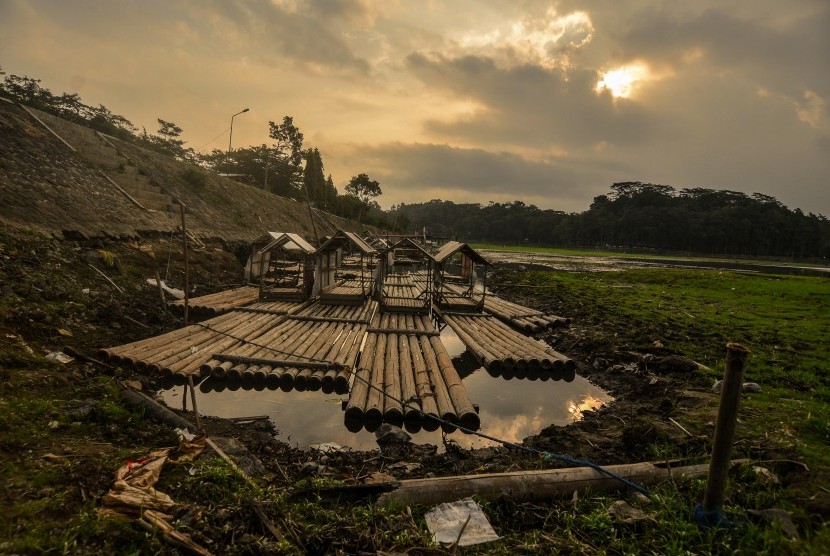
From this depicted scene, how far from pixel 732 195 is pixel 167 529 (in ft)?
583

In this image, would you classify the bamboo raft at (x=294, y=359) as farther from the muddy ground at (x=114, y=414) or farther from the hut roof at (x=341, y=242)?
the hut roof at (x=341, y=242)

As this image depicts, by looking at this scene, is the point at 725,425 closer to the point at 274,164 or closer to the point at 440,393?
the point at 440,393

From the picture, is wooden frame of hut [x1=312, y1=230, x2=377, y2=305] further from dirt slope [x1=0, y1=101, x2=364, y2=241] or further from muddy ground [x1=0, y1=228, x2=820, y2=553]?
dirt slope [x1=0, y1=101, x2=364, y2=241]

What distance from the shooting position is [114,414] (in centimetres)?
702

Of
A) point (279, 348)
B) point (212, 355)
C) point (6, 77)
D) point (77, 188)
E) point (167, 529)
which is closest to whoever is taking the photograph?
point (167, 529)

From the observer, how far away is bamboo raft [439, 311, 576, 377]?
13.2m

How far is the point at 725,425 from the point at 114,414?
9.57 metres

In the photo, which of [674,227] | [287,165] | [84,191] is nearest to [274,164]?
[287,165]

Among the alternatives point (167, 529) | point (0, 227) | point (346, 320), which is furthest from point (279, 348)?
point (0, 227)

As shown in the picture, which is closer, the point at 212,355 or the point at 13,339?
the point at 13,339

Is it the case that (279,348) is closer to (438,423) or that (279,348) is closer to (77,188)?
(438,423)

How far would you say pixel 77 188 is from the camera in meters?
21.1

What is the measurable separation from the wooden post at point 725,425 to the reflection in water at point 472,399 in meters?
4.61

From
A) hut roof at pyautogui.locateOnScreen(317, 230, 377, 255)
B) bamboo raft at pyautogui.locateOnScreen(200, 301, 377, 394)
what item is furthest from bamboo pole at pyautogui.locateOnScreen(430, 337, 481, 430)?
hut roof at pyautogui.locateOnScreen(317, 230, 377, 255)
